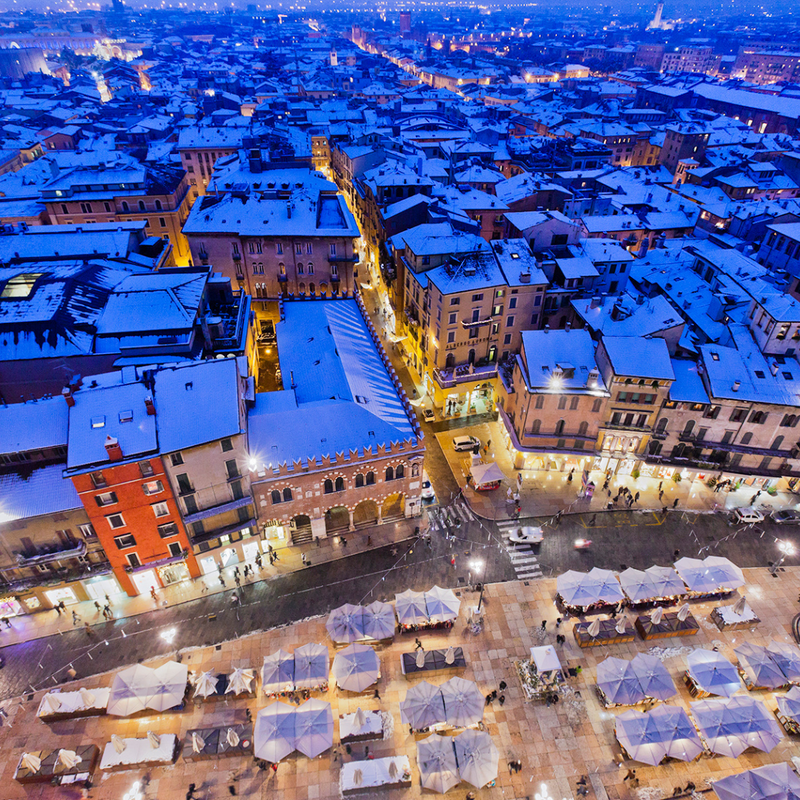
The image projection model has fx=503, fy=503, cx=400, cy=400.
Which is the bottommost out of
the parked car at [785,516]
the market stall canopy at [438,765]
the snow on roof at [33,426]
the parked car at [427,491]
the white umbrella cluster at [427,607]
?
the parked car at [785,516]

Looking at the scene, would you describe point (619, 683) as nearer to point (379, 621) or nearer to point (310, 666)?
point (379, 621)

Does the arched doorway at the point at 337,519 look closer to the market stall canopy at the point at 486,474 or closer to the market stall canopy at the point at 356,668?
the market stall canopy at the point at 356,668

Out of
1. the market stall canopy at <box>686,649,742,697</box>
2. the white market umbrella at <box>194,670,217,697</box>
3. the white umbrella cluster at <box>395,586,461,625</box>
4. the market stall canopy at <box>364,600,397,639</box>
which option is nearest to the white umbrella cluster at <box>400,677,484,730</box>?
the market stall canopy at <box>364,600,397,639</box>

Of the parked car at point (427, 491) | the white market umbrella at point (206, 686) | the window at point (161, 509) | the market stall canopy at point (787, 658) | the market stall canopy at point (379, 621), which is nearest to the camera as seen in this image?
the white market umbrella at point (206, 686)

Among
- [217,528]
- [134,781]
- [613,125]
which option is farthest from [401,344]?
[613,125]

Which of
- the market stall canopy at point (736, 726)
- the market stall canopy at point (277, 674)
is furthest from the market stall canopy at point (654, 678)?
the market stall canopy at point (277, 674)

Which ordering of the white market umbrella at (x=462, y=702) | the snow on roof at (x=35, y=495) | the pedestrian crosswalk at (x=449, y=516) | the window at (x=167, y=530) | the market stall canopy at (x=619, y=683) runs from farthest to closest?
the pedestrian crosswalk at (x=449, y=516), the window at (x=167, y=530), the snow on roof at (x=35, y=495), the market stall canopy at (x=619, y=683), the white market umbrella at (x=462, y=702)
